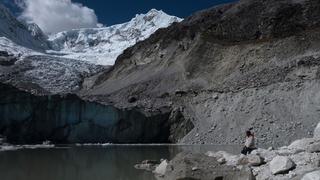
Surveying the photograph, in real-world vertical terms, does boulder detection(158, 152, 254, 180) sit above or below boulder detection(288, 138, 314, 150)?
below

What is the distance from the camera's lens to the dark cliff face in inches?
1913

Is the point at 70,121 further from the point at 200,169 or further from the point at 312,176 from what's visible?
the point at 312,176

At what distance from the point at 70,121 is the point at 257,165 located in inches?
1404

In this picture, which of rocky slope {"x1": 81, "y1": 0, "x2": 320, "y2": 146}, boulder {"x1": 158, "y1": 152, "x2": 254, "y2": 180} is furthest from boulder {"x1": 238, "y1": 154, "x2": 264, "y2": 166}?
rocky slope {"x1": 81, "y1": 0, "x2": 320, "y2": 146}

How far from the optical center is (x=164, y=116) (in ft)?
176

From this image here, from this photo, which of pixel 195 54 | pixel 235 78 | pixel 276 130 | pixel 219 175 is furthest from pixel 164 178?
pixel 195 54

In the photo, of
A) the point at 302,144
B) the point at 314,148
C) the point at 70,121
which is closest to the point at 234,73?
the point at 70,121

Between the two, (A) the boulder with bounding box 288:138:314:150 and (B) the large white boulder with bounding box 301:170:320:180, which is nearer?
(B) the large white boulder with bounding box 301:170:320:180

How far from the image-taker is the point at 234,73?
59.1 m

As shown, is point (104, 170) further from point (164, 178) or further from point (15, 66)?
point (15, 66)

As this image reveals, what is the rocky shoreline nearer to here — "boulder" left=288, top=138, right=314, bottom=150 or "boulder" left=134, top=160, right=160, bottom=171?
"boulder" left=288, top=138, right=314, bottom=150

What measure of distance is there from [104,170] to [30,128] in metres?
26.2

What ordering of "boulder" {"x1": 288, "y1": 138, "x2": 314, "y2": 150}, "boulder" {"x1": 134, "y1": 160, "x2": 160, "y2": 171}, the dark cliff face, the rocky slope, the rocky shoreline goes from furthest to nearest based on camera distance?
1. the dark cliff face
2. the rocky slope
3. "boulder" {"x1": 134, "y1": 160, "x2": 160, "y2": 171}
4. "boulder" {"x1": 288, "y1": 138, "x2": 314, "y2": 150}
5. the rocky shoreline

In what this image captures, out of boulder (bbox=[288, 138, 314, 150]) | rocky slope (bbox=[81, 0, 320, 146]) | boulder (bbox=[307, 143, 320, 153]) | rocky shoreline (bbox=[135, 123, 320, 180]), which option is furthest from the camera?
rocky slope (bbox=[81, 0, 320, 146])
